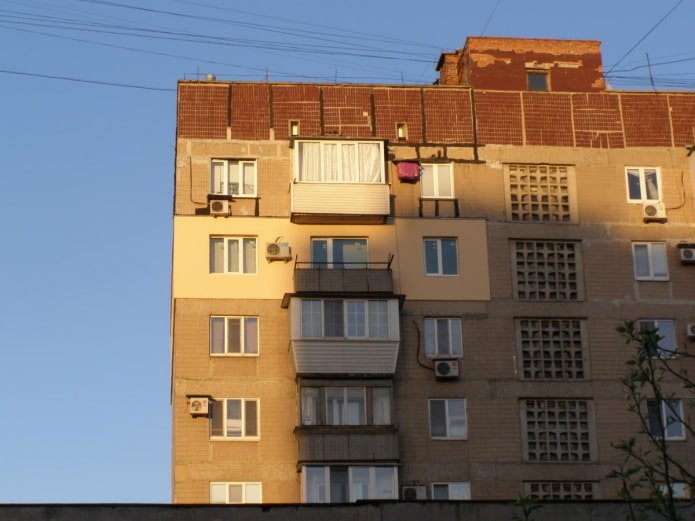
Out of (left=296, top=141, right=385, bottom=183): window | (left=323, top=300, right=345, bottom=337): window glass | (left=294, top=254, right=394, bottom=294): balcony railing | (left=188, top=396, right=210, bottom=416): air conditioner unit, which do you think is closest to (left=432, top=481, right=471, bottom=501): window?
(left=323, top=300, right=345, bottom=337): window glass

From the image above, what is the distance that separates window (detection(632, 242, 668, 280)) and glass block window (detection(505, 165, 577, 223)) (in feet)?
7.96

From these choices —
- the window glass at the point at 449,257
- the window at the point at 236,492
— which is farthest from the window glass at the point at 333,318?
the window at the point at 236,492

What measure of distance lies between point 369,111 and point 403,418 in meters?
10.8

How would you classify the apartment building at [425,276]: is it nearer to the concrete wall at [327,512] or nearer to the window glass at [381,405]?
the window glass at [381,405]

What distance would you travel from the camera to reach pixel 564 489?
42500 mm

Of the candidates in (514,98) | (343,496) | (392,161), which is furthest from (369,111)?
(343,496)

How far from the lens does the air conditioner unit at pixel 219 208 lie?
1732 inches

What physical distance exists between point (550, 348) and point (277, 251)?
938cm

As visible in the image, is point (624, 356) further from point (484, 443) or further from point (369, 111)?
point (369, 111)

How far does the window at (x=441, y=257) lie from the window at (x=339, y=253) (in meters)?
2.08

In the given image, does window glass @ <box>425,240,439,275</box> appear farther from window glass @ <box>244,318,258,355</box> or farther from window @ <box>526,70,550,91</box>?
window @ <box>526,70,550,91</box>

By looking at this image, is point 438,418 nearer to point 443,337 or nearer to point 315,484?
point 443,337

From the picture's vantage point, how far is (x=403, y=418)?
42594mm

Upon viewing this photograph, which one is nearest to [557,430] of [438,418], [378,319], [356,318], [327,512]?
[438,418]
